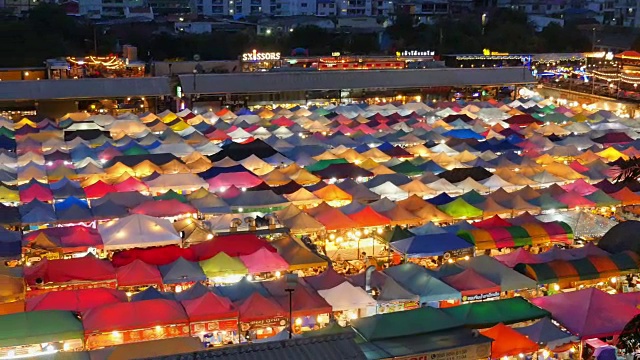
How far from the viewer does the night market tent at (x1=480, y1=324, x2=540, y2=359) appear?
582 centimetres

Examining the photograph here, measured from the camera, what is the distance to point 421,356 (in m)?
5.52

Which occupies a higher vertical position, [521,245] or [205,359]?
[205,359]

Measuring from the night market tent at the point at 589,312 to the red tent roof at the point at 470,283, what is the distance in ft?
1.70

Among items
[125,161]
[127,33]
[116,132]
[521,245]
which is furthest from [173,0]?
[521,245]

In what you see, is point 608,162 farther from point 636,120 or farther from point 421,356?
point 421,356

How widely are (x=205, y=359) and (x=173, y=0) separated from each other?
2014 inches

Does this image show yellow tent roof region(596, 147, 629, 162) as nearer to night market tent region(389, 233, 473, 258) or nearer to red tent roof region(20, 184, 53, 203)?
night market tent region(389, 233, 473, 258)

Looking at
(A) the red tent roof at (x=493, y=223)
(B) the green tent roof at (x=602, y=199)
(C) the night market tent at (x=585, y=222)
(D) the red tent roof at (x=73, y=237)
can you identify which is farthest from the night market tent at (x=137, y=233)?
(B) the green tent roof at (x=602, y=199)

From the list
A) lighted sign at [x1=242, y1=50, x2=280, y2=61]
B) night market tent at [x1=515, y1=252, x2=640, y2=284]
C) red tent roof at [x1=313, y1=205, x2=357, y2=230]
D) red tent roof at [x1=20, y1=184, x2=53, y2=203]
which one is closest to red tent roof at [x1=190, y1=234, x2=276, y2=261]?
red tent roof at [x1=313, y1=205, x2=357, y2=230]

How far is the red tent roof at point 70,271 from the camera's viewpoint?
7.10m

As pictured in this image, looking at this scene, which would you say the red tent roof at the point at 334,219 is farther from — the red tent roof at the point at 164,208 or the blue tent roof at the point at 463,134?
the blue tent roof at the point at 463,134

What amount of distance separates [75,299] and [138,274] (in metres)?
0.84

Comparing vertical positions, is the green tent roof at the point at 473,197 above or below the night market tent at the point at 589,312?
above

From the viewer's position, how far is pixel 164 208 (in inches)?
373
